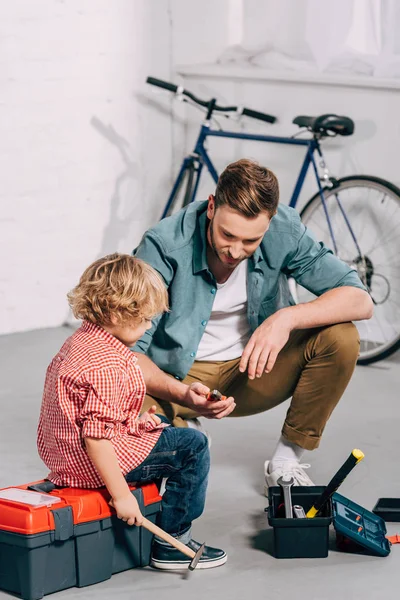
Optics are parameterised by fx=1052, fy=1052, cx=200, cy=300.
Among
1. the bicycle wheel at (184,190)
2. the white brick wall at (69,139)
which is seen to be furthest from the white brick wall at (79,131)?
the bicycle wheel at (184,190)

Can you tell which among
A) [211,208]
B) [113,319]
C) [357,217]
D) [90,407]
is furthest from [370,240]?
[90,407]

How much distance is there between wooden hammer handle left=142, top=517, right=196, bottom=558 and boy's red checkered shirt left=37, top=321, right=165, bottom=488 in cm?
12

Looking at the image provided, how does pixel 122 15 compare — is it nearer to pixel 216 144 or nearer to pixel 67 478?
pixel 216 144

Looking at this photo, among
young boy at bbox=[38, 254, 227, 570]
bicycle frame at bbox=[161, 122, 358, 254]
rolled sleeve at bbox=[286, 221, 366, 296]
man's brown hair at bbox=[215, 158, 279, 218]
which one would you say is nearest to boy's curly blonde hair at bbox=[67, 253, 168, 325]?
young boy at bbox=[38, 254, 227, 570]

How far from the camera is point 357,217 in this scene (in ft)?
14.2

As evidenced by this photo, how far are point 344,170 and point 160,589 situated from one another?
246cm

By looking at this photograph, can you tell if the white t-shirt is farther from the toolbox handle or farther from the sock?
the toolbox handle

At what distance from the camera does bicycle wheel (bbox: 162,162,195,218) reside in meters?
4.66

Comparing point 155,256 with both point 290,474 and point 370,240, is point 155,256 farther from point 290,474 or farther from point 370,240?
point 370,240

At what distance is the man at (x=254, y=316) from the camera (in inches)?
101

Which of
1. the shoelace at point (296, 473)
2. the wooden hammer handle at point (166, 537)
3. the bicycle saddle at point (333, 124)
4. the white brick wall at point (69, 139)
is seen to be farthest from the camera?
the white brick wall at point (69, 139)

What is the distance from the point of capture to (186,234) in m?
2.68

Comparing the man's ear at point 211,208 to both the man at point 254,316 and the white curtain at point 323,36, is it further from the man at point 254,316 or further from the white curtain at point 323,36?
the white curtain at point 323,36

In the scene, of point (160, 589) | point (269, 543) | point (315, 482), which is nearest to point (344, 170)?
point (315, 482)
